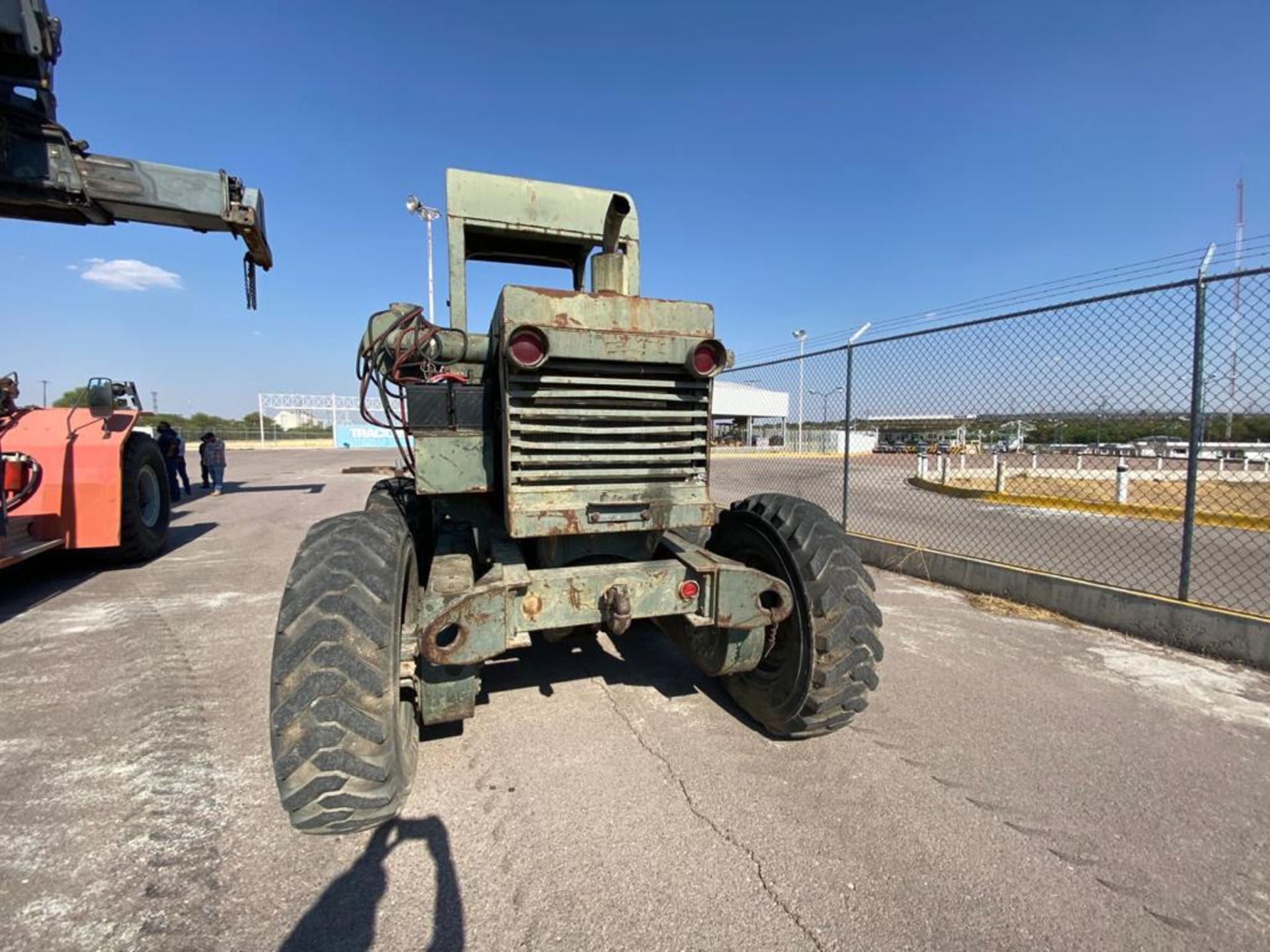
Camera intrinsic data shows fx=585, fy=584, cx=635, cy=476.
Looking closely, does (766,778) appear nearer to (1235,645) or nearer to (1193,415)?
(1235,645)

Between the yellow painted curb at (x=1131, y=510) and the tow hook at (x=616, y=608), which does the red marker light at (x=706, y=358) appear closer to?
the tow hook at (x=616, y=608)

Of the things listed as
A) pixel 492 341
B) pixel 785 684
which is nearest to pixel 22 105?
pixel 492 341

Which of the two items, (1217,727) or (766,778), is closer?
(766,778)

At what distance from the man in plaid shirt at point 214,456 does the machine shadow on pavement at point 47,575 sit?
680cm

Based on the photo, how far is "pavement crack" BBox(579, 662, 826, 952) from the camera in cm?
189

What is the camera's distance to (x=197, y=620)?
4.95m

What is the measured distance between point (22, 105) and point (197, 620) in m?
5.01

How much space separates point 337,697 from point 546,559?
1.13m

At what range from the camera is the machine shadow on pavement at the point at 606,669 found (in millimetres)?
3588

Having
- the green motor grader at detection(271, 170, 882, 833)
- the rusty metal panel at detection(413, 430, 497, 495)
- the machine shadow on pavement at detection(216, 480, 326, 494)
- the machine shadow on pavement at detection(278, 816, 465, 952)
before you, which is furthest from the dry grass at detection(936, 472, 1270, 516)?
the machine shadow on pavement at detection(216, 480, 326, 494)

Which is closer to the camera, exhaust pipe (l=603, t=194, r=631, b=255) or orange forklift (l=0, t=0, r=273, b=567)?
exhaust pipe (l=603, t=194, r=631, b=255)

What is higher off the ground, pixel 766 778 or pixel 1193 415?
pixel 1193 415

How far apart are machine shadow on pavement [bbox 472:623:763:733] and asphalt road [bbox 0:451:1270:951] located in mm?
30

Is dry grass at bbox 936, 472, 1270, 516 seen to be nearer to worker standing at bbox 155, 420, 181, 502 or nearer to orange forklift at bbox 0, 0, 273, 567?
orange forklift at bbox 0, 0, 273, 567
